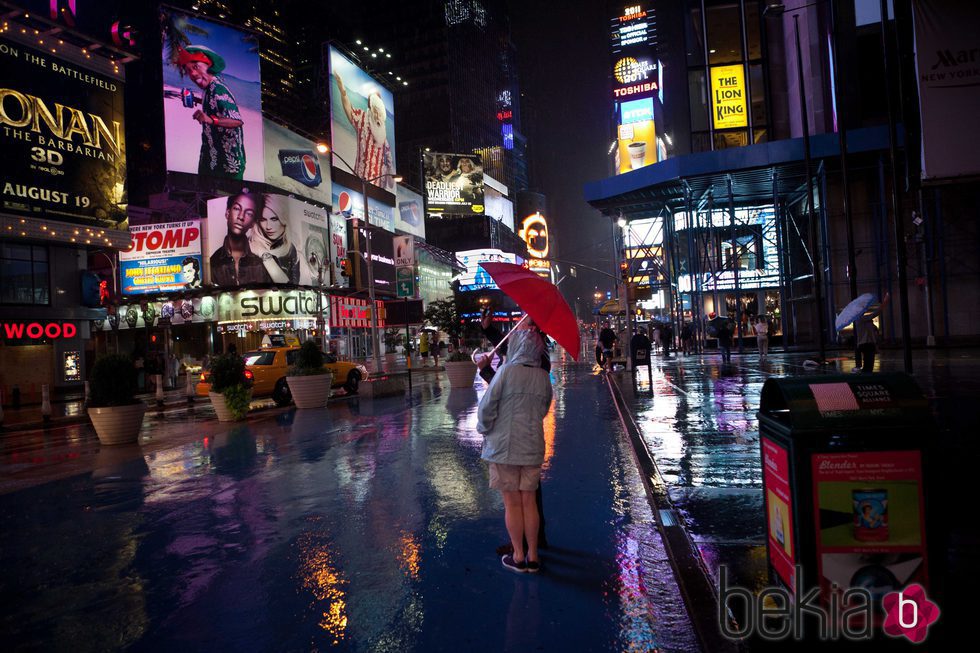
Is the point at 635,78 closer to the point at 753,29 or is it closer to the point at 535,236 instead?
the point at 753,29

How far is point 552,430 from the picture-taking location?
1038 centimetres

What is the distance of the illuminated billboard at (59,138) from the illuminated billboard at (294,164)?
1818 centimetres

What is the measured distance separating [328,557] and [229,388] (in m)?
10.1

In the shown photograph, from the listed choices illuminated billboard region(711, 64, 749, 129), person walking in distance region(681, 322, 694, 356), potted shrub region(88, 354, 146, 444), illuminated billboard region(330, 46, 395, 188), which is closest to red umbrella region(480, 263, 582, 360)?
potted shrub region(88, 354, 146, 444)

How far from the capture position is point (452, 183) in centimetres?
8769

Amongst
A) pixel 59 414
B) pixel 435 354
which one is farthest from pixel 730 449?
pixel 435 354

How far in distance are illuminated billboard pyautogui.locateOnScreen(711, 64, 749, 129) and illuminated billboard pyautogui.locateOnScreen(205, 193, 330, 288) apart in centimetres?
3023

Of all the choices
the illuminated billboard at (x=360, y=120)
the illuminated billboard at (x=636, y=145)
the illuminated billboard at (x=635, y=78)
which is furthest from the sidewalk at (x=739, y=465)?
the illuminated billboard at (x=635, y=78)

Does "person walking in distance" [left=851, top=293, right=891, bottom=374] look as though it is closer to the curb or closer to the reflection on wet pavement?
the reflection on wet pavement

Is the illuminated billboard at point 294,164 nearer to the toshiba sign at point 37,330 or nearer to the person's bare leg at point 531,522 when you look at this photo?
the toshiba sign at point 37,330

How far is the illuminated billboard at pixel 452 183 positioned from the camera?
86.2 meters

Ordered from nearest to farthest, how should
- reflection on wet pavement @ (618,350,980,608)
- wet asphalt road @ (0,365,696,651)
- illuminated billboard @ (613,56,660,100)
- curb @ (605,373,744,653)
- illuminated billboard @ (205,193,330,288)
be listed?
curb @ (605,373,744,653) < wet asphalt road @ (0,365,696,651) < reflection on wet pavement @ (618,350,980,608) < illuminated billboard @ (205,193,330,288) < illuminated billboard @ (613,56,660,100)

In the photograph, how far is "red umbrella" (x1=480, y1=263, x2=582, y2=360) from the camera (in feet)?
14.0

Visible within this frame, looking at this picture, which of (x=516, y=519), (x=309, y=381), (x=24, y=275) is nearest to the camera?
(x=516, y=519)
